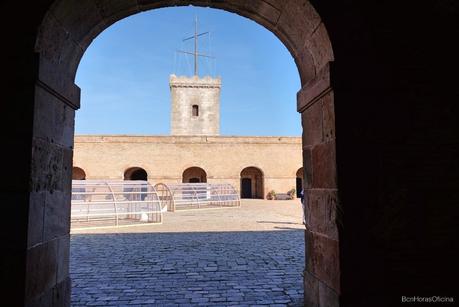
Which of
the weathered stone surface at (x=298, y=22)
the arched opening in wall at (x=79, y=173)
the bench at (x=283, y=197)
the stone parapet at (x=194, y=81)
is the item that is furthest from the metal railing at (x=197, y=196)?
the stone parapet at (x=194, y=81)

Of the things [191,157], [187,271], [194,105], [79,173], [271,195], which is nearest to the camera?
[187,271]

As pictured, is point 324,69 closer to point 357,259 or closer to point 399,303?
point 357,259

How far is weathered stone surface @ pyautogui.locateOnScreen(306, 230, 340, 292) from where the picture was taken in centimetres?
265

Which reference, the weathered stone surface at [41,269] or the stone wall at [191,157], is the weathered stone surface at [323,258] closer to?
the weathered stone surface at [41,269]

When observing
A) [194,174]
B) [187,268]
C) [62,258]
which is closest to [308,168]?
[62,258]

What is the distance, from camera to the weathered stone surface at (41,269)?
2.46 metres

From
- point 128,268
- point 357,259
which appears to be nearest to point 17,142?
point 357,259

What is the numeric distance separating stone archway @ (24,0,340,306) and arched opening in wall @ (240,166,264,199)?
25.3m

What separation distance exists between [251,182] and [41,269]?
27209mm

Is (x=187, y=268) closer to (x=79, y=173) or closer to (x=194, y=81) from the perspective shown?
(x=79, y=173)

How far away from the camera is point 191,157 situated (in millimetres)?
26250

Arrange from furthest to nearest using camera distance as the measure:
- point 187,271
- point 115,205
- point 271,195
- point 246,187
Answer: point 246,187 < point 271,195 < point 115,205 < point 187,271

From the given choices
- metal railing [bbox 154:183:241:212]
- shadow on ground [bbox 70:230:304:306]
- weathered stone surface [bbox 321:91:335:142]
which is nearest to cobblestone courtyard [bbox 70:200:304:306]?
shadow on ground [bbox 70:230:304:306]

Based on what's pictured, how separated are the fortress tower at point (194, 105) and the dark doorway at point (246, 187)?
26.1ft
